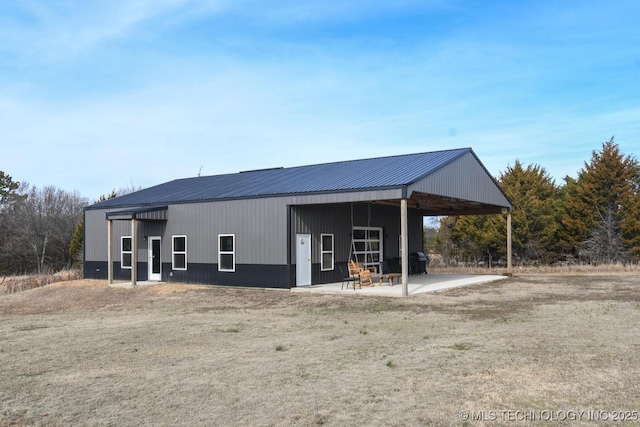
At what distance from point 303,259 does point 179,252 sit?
16.3 feet

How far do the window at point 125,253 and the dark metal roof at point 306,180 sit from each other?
54.8 inches

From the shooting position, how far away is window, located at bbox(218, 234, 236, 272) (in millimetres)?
18391

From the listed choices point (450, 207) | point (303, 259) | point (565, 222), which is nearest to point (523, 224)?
point (565, 222)

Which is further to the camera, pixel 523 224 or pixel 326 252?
pixel 523 224

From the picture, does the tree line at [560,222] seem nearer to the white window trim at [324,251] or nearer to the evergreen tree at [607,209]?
the evergreen tree at [607,209]

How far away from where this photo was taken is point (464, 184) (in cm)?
1897

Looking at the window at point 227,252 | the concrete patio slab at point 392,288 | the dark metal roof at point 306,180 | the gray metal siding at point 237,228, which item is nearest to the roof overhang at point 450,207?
the dark metal roof at point 306,180

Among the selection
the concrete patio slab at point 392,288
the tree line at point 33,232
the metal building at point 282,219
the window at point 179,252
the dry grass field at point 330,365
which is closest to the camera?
the dry grass field at point 330,365

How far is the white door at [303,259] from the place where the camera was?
57.2 feet

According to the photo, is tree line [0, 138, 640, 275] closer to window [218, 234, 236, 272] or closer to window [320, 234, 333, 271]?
window [320, 234, 333, 271]

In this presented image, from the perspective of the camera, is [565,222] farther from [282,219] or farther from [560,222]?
[282,219]

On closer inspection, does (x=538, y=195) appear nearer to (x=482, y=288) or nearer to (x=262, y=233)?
(x=482, y=288)

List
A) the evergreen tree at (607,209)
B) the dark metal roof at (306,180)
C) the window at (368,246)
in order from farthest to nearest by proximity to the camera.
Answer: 1. the evergreen tree at (607,209)
2. the window at (368,246)
3. the dark metal roof at (306,180)

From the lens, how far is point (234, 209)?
725 inches
